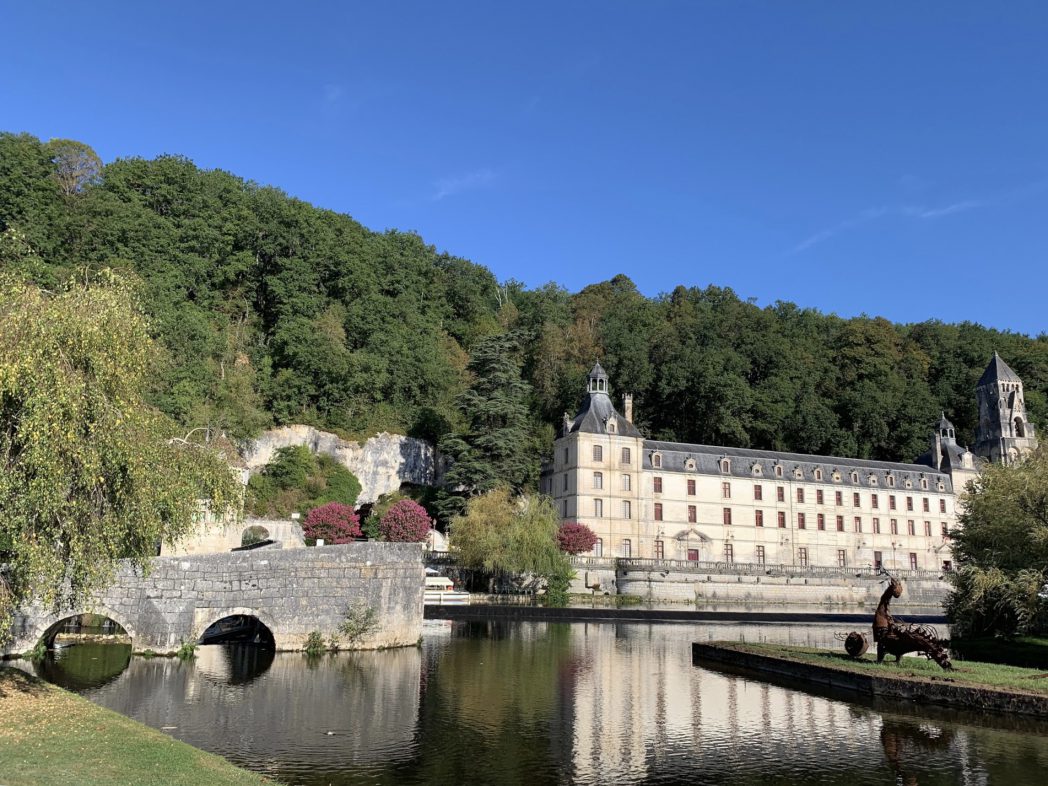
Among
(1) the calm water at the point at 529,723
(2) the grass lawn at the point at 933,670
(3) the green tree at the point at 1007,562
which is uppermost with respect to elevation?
(3) the green tree at the point at 1007,562

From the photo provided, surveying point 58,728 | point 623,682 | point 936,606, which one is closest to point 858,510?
point 936,606

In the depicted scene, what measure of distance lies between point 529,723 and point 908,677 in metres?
9.35

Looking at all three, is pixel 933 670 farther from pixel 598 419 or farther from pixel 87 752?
pixel 598 419

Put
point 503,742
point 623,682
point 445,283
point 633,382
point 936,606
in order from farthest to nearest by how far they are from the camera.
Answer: point 445,283
point 633,382
point 936,606
point 623,682
point 503,742

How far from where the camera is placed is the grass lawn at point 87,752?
955cm

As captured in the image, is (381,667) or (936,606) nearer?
(381,667)

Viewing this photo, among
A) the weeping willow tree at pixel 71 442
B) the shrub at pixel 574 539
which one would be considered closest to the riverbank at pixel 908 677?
the weeping willow tree at pixel 71 442

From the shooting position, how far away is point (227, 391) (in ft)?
179

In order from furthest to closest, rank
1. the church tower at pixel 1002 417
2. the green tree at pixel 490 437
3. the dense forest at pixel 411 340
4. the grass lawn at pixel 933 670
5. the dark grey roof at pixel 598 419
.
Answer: the church tower at pixel 1002 417, the dark grey roof at pixel 598 419, the green tree at pixel 490 437, the dense forest at pixel 411 340, the grass lawn at pixel 933 670

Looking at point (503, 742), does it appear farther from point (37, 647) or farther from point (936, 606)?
A: point (936, 606)

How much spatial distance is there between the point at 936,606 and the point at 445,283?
5444 cm

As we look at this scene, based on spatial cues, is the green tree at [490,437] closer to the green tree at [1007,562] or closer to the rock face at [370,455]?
the rock face at [370,455]

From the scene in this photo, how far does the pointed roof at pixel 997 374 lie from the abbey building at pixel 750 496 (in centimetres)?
168

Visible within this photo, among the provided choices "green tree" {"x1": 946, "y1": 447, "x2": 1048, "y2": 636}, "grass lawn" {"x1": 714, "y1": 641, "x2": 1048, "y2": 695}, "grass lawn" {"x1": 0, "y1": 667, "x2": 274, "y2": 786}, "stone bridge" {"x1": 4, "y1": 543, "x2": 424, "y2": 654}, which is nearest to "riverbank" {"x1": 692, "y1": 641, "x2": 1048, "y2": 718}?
"grass lawn" {"x1": 714, "y1": 641, "x2": 1048, "y2": 695}
